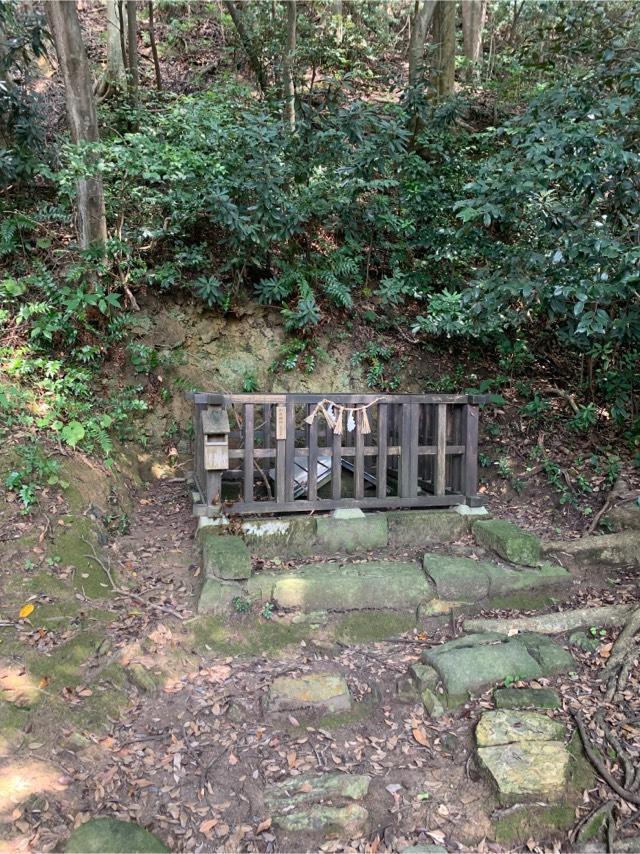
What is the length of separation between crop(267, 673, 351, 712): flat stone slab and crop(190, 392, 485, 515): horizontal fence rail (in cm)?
167

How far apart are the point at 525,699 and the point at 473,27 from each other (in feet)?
54.5

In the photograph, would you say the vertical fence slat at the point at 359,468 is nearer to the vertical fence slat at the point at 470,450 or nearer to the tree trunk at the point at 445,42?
the vertical fence slat at the point at 470,450

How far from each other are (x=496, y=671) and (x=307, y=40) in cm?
1125

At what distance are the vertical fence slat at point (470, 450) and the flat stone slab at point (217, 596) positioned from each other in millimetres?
2549

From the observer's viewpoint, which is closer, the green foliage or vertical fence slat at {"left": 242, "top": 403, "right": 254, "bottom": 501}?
the green foliage

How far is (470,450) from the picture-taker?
5652 mm

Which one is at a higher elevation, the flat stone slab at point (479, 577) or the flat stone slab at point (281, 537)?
the flat stone slab at point (281, 537)

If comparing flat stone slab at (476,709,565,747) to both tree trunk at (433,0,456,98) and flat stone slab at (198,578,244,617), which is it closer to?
flat stone slab at (198,578,244,617)

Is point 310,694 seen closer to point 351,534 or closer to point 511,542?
point 351,534

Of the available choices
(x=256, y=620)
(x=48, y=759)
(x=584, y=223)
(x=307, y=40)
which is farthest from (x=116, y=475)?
(x=307, y=40)

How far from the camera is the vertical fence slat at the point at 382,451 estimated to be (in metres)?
5.33

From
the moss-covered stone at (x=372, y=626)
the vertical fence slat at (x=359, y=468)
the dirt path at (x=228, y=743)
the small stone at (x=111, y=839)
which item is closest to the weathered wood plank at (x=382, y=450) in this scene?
the vertical fence slat at (x=359, y=468)

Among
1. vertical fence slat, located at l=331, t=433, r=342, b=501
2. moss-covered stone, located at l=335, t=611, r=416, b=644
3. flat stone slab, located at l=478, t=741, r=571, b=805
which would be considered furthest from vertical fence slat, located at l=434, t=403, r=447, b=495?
flat stone slab, located at l=478, t=741, r=571, b=805

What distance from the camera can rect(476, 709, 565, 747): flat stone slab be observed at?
332 centimetres
